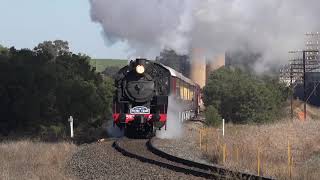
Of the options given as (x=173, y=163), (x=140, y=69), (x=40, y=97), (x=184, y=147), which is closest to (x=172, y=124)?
(x=140, y=69)

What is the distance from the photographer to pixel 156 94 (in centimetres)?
2539

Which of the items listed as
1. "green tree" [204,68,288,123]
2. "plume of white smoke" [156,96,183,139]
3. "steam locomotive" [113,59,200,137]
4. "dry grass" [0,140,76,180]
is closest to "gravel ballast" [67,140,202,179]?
"dry grass" [0,140,76,180]

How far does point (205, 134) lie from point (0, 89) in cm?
1785

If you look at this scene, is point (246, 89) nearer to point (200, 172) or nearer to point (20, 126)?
point (20, 126)

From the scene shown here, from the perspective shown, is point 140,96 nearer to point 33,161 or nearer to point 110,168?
point 33,161

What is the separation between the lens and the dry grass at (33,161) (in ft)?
42.9

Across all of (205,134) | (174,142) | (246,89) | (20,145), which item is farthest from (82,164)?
(246,89)

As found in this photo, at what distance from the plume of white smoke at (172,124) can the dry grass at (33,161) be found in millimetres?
6426

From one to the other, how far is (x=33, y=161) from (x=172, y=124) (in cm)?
1210

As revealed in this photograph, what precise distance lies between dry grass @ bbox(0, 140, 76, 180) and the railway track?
7.41 ft

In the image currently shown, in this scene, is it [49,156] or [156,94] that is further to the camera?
[156,94]

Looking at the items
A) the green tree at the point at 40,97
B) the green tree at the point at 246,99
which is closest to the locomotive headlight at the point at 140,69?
the green tree at the point at 40,97

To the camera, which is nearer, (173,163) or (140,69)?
(173,163)

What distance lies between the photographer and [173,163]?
54.6ft
